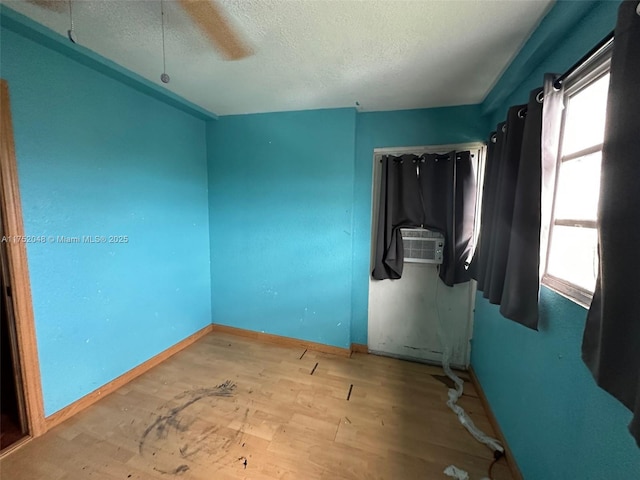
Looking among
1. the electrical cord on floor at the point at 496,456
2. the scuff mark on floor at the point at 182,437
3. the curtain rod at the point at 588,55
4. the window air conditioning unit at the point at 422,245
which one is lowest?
the electrical cord on floor at the point at 496,456

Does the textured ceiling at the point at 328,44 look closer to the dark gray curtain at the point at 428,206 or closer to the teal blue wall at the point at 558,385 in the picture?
the teal blue wall at the point at 558,385

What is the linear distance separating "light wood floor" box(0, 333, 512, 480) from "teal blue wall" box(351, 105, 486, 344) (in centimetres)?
72

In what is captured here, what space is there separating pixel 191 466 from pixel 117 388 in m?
1.10

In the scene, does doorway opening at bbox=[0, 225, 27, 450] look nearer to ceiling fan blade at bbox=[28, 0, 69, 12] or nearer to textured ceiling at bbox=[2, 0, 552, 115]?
ceiling fan blade at bbox=[28, 0, 69, 12]

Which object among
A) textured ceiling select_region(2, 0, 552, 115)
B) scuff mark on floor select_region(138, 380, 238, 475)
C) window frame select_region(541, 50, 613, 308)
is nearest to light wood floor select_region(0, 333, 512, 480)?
scuff mark on floor select_region(138, 380, 238, 475)

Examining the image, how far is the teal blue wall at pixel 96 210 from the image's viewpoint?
1.50m

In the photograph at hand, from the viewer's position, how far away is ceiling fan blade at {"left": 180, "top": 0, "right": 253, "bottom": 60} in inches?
48.3

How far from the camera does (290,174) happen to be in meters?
2.57

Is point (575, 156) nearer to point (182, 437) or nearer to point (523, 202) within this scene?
point (523, 202)

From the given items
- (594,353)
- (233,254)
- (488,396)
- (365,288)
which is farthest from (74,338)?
(488,396)

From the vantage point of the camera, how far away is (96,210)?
181 cm

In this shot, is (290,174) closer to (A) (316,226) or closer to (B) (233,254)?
(A) (316,226)

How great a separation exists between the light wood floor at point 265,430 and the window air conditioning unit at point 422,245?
106cm

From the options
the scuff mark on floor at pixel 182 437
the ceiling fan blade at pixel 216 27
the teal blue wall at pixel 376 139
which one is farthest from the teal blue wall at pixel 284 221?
the scuff mark on floor at pixel 182 437
